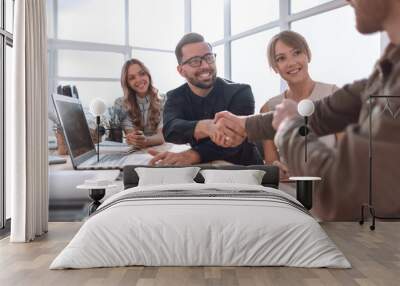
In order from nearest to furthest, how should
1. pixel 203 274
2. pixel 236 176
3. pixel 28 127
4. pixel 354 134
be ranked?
pixel 203 274 → pixel 28 127 → pixel 354 134 → pixel 236 176

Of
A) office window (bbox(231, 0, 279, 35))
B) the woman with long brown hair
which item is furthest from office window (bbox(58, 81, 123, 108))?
office window (bbox(231, 0, 279, 35))

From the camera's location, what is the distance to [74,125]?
6633mm

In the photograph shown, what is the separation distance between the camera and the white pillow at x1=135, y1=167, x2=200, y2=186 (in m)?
6.22

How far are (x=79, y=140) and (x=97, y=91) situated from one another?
2.14ft

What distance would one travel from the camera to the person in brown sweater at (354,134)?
5918 mm

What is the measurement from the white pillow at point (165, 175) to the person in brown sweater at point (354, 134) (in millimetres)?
571

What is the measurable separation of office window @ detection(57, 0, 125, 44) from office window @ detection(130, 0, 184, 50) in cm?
16

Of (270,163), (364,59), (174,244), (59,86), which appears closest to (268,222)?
(174,244)

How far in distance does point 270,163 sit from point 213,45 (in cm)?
165

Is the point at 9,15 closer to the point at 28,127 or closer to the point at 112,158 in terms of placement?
the point at 28,127

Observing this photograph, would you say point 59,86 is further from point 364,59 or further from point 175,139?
point 364,59

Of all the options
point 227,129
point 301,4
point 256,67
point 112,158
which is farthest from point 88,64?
point 301,4

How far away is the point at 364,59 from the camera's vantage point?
6086mm

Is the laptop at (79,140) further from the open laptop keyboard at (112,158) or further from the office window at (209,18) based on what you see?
the office window at (209,18)
